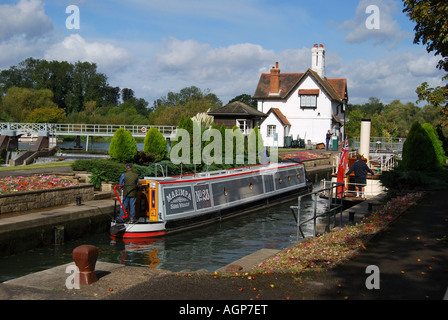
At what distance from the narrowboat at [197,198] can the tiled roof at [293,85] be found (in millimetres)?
32424

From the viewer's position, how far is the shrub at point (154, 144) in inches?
1031

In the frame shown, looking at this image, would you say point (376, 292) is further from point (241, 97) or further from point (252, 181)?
point (241, 97)

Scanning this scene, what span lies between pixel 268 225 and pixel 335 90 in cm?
4447

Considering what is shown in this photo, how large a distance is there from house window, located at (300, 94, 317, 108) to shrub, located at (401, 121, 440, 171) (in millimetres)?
34822

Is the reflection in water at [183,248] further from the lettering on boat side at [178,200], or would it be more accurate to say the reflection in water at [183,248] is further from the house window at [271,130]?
the house window at [271,130]

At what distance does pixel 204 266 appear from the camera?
1286cm

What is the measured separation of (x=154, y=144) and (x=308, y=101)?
32.2 metres

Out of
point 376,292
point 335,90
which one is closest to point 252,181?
point 376,292

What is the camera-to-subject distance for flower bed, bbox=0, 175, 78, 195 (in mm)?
16156

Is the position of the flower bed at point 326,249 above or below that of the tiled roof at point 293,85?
below

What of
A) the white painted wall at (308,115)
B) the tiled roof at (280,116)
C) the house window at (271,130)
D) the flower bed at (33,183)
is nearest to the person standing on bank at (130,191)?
the flower bed at (33,183)
